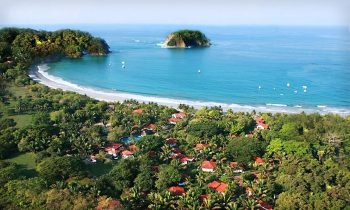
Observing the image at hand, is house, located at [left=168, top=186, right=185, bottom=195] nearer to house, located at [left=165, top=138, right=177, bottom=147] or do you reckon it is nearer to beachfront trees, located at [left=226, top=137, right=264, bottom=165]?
beachfront trees, located at [left=226, top=137, right=264, bottom=165]

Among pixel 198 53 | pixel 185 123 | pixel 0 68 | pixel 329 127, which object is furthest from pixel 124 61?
pixel 329 127

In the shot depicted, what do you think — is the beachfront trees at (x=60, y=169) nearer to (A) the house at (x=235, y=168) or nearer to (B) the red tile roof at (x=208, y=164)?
(B) the red tile roof at (x=208, y=164)

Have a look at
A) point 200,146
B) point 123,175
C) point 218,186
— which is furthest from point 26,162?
point 218,186

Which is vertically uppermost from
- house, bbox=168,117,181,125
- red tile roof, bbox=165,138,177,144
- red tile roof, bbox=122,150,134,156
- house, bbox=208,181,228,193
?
house, bbox=168,117,181,125

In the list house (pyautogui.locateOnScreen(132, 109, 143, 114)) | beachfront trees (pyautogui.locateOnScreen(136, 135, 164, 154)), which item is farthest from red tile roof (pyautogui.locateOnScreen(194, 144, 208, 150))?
house (pyautogui.locateOnScreen(132, 109, 143, 114))

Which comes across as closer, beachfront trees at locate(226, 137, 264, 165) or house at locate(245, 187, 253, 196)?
house at locate(245, 187, 253, 196)

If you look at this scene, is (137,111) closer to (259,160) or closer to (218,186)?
(259,160)

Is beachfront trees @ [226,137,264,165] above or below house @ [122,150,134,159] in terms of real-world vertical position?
above
